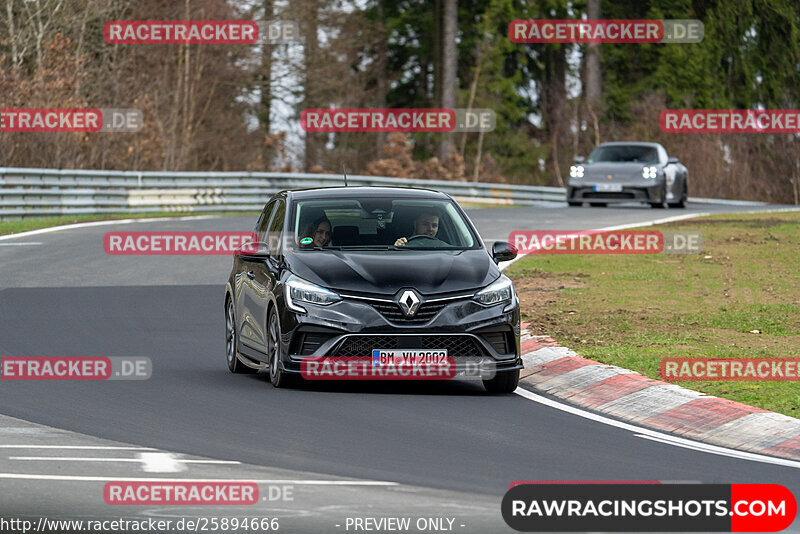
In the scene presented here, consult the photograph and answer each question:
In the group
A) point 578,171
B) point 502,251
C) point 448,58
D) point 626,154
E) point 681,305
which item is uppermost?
point 448,58

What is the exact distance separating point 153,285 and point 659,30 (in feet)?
163

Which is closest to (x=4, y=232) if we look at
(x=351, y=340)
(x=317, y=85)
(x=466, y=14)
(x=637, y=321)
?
(x=637, y=321)

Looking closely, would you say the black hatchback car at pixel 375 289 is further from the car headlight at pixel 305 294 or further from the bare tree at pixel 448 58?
the bare tree at pixel 448 58

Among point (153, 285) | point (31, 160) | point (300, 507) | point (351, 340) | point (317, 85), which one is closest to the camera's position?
point (300, 507)

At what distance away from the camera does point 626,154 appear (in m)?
36.4

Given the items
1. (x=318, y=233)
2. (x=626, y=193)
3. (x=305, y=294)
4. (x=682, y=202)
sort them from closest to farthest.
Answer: (x=305, y=294) < (x=318, y=233) < (x=626, y=193) < (x=682, y=202)

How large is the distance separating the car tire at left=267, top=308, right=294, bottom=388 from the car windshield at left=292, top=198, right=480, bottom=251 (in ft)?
2.41

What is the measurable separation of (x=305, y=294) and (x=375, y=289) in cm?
54

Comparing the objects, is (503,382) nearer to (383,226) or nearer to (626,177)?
(383,226)

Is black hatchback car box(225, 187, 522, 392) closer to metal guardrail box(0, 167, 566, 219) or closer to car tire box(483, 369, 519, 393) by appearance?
car tire box(483, 369, 519, 393)

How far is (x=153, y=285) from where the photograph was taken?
20453mm

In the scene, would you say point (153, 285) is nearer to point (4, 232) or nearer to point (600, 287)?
point (600, 287)

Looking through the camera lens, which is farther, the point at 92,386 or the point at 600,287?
the point at 600,287

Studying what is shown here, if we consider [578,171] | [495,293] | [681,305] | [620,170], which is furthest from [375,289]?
[578,171]
